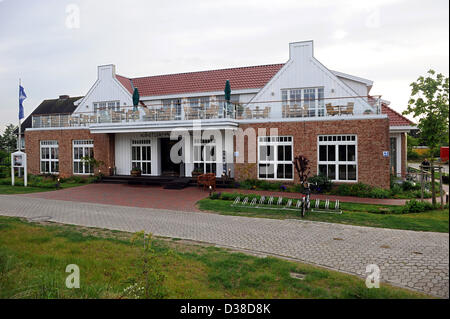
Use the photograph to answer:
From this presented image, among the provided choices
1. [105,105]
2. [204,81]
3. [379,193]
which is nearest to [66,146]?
[105,105]

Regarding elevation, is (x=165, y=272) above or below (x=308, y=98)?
below

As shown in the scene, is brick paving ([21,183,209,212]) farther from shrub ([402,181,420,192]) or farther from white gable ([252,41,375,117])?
shrub ([402,181,420,192])

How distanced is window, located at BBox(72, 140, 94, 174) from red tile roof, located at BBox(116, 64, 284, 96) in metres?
6.06

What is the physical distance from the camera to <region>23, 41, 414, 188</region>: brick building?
1769 centimetres

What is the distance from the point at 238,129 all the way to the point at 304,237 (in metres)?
11.7

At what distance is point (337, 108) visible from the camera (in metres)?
18.4

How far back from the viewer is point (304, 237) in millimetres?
8852

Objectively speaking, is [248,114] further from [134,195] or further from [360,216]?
[360,216]

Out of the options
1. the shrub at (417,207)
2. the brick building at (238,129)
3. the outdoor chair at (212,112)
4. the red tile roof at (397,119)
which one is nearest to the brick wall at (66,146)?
the brick building at (238,129)

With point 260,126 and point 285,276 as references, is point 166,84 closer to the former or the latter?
point 260,126

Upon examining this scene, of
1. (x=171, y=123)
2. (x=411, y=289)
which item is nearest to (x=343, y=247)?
(x=411, y=289)

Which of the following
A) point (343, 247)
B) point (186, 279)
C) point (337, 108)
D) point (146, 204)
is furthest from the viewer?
point (337, 108)
